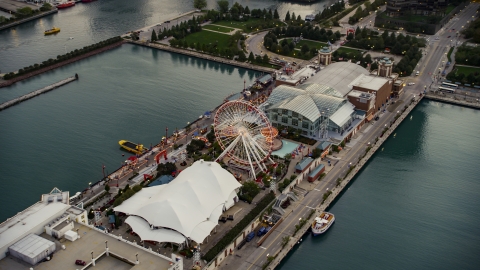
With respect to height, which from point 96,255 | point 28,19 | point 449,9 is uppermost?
point 28,19

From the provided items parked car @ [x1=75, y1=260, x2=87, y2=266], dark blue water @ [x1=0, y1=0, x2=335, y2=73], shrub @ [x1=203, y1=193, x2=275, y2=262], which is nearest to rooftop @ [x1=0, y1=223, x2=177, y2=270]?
parked car @ [x1=75, y1=260, x2=87, y2=266]

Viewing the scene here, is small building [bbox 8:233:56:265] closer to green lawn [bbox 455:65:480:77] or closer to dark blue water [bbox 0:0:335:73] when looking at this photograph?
dark blue water [bbox 0:0:335:73]

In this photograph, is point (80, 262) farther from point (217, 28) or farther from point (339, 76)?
point (217, 28)

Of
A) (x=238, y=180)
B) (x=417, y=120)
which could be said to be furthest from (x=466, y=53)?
(x=238, y=180)

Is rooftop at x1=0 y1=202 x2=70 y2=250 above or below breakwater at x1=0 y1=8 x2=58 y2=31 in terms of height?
below

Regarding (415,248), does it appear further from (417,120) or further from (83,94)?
(83,94)

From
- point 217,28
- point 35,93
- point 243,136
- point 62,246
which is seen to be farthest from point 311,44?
point 62,246

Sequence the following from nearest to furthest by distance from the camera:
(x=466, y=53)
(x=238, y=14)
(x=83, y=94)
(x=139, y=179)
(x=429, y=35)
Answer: (x=139, y=179) < (x=83, y=94) < (x=466, y=53) < (x=429, y=35) < (x=238, y=14)
